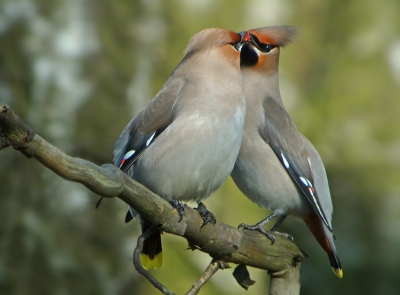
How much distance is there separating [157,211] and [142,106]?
9.72 ft

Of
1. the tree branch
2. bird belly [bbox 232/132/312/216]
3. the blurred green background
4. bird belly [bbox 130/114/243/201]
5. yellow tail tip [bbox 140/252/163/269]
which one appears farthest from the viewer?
the blurred green background

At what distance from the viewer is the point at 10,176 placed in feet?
17.5

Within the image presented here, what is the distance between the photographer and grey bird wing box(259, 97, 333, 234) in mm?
3824

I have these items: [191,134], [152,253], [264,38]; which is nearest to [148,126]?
[191,134]

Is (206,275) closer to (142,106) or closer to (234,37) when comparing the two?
(234,37)

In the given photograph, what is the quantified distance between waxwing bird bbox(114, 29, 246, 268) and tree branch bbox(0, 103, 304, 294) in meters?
0.09

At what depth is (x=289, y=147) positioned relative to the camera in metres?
3.91

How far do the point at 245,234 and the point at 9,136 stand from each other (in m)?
1.44

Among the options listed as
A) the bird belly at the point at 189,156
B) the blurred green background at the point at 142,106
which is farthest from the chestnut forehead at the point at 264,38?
the blurred green background at the point at 142,106

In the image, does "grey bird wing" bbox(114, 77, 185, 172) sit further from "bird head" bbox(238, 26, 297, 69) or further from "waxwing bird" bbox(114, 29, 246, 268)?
"bird head" bbox(238, 26, 297, 69)

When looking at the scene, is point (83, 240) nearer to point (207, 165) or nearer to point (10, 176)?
point (10, 176)

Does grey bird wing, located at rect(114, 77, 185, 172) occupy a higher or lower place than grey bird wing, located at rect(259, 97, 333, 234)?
higher

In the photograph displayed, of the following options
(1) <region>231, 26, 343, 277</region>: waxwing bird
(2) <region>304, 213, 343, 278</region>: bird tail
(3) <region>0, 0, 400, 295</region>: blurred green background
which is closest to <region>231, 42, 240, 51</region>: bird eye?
(1) <region>231, 26, 343, 277</region>: waxwing bird

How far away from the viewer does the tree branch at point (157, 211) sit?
2.11 m
